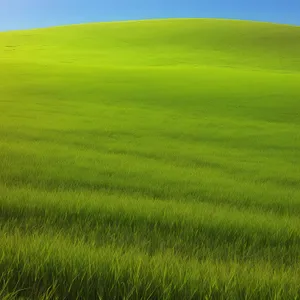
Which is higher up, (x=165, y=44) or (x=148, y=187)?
(x=165, y=44)

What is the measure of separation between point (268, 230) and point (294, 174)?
4.44 meters

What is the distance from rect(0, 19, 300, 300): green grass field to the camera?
2.60 m

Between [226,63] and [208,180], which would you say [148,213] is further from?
[226,63]

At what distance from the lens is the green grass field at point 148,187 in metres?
2.60

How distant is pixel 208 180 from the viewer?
7438 millimetres

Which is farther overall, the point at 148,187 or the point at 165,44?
the point at 165,44

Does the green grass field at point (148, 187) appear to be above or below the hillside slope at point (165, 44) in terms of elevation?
below

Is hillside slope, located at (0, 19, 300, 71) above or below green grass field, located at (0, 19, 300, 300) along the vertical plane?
above

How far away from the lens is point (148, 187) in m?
6.59

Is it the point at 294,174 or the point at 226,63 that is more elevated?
the point at 226,63

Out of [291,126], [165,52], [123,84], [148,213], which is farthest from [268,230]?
[165,52]

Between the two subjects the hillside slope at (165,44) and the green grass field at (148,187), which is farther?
the hillside slope at (165,44)

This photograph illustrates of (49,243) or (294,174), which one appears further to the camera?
(294,174)

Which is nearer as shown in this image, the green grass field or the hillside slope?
the green grass field
